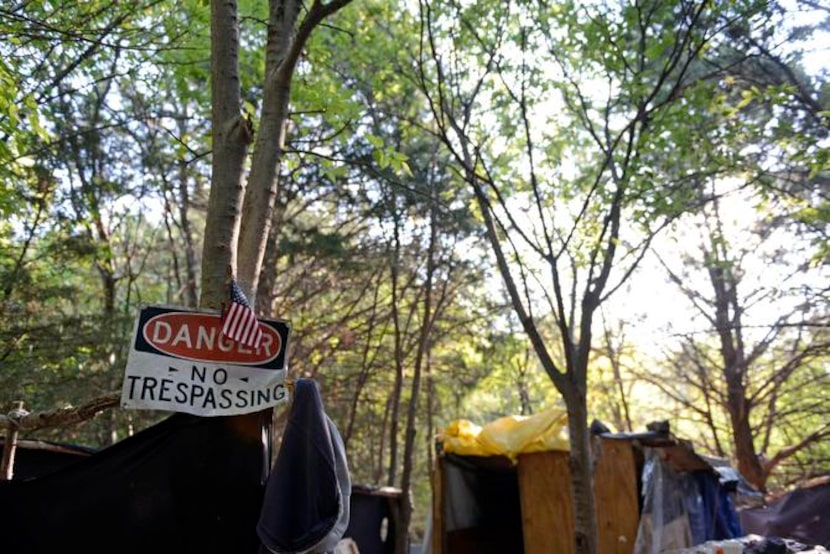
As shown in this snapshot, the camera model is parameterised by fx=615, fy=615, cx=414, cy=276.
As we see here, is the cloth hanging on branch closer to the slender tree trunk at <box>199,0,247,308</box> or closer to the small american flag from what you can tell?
the small american flag

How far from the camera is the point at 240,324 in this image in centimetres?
304

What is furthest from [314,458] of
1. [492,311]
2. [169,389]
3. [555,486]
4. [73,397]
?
[492,311]

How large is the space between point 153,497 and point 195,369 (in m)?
0.61

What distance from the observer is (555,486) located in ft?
24.9

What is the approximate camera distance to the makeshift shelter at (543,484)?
280 inches

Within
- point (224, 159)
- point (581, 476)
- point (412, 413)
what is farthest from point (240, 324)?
point (412, 413)

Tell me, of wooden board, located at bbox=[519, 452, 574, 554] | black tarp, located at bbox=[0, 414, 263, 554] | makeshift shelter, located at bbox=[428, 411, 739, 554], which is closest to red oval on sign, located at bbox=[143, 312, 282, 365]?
black tarp, located at bbox=[0, 414, 263, 554]

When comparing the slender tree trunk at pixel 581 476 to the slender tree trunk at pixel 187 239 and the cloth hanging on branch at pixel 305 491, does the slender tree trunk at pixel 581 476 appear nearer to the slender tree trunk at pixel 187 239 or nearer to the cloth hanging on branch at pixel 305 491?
the cloth hanging on branch at pixel 305 491

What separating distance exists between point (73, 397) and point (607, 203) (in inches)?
269

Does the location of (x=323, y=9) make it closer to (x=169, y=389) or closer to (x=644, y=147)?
(x=169, y=389)

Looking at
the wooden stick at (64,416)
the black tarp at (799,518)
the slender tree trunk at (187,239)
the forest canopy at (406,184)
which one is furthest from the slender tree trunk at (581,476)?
the slender tree trunk at (187,239)

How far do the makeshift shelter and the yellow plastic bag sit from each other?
1 cm

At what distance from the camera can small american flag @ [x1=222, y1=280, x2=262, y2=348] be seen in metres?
3.02

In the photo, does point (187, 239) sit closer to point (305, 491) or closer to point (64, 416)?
point (64, 416)
